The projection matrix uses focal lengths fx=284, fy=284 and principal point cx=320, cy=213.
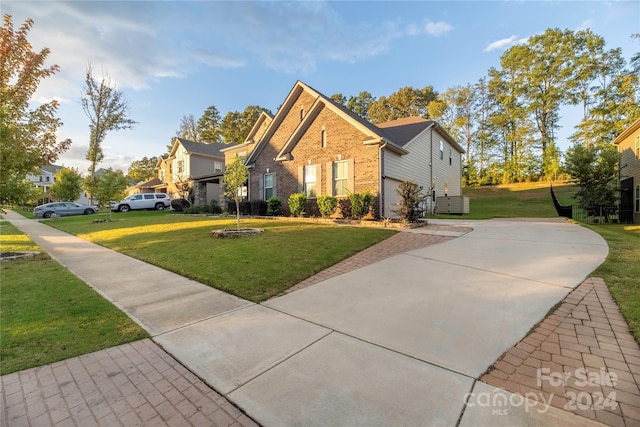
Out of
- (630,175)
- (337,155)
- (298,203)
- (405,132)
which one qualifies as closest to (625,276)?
(337,155)

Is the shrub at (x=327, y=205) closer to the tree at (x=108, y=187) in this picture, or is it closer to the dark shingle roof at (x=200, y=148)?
the tree at (x=108, y=187)

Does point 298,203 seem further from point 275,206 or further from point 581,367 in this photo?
point 581,367

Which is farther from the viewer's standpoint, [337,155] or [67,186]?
[67,186]

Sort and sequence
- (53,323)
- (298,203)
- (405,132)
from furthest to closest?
1. (405,132)
2. (298,203)
3. (53,323)

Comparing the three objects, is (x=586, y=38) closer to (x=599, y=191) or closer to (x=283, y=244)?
(x=599, y=191)

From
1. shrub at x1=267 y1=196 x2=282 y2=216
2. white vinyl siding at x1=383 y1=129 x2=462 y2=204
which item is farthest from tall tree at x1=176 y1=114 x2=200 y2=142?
white vinyl siding at x1=383 y1=129 x2=462 y2=204

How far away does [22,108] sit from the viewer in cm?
823

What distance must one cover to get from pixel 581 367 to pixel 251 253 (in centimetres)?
615

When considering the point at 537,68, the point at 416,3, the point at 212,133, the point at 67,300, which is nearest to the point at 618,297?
the point at 67,300

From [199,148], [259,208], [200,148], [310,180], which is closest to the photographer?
[310,180]

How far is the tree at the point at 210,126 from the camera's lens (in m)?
48.3

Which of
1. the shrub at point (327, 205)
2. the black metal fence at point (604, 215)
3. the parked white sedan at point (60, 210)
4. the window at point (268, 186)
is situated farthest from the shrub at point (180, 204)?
the black metal fence at point (604, 215)

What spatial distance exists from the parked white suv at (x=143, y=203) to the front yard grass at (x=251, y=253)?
19.1 meters

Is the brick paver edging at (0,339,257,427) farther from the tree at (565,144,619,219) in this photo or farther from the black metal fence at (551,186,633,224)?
the black metal fence at (551,186,633,224)
